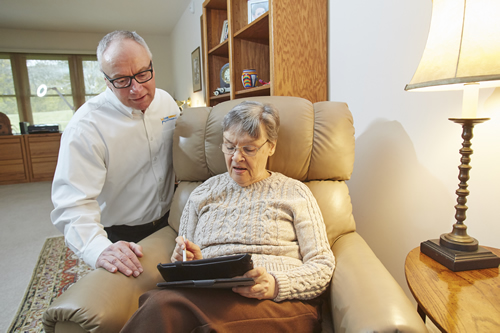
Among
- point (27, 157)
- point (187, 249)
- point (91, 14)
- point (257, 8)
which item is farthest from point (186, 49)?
point (187, 249)

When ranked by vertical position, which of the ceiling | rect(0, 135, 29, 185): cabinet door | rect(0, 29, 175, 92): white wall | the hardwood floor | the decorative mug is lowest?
the hardwood floor

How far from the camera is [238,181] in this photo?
48.1 inches

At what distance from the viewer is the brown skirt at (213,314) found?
0.82m

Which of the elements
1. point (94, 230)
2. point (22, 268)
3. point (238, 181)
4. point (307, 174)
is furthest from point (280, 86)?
point (22, 268)

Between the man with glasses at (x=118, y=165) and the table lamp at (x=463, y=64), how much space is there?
1.02 m

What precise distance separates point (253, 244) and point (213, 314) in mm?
320

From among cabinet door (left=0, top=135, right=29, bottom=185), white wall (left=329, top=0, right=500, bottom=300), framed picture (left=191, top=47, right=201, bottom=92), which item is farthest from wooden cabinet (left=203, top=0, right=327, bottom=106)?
cabinet door (left=0, top=135, right=29, bottom=185)

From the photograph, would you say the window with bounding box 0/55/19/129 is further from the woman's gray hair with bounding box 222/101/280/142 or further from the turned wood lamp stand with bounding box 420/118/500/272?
the turned wood lamp stand with bounding box 420/118/500/272

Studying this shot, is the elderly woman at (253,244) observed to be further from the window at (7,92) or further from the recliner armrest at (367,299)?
the window at (7,92)

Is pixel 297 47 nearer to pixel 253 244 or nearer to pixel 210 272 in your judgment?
pixel 253 244

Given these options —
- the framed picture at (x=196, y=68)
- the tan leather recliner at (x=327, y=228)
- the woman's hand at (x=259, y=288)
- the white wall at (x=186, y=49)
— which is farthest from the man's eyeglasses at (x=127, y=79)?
the framed picture at (x=196, y=68)

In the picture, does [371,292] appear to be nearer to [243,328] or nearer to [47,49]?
[243,328]

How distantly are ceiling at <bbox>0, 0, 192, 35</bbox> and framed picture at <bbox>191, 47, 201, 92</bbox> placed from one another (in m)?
0.77

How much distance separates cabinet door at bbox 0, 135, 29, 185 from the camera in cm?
511
